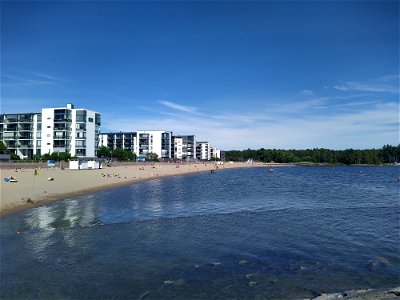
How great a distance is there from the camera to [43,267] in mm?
13047

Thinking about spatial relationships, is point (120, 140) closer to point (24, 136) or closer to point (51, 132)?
point (24, 136)

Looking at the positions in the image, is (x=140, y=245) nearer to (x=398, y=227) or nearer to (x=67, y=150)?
(x=398, y=227)

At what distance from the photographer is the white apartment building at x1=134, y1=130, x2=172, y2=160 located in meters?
186

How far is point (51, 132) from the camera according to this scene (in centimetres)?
11231

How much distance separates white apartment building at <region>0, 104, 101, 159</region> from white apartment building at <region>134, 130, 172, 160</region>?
66.8 metres

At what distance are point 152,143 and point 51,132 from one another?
7999cm

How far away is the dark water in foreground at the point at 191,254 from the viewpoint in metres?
11.3

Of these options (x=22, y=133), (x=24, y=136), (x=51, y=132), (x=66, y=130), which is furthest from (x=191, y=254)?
(x=22, y=133)

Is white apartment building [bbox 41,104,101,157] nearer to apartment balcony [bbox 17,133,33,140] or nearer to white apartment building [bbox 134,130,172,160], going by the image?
apartment balcony [bbox 17,133,33,140]

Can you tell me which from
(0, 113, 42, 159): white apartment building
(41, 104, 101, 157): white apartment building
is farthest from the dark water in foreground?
(0, 113, 42, 159): white apartment building

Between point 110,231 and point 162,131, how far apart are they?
563ft

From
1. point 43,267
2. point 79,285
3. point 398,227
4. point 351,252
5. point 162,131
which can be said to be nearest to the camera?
point 79,285

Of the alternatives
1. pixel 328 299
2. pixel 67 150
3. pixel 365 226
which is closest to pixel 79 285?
pixel 328 299

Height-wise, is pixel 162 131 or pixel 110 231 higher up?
pixel 162 131
